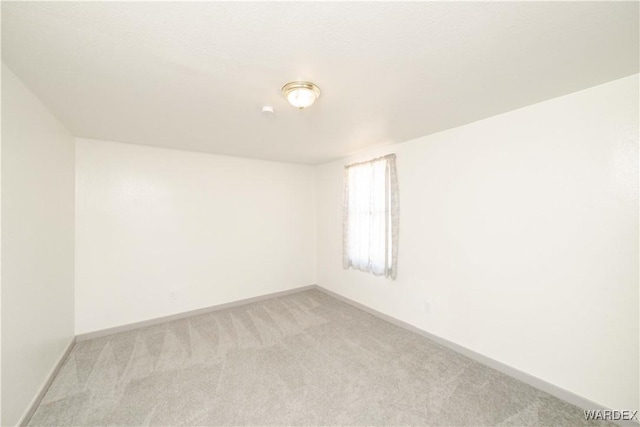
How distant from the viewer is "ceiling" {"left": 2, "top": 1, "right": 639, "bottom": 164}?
112 centimetres

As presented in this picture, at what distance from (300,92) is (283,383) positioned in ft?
7.85

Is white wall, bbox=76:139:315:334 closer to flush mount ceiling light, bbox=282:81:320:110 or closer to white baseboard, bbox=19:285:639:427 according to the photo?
white baseboard, bbox=19:285:639:427

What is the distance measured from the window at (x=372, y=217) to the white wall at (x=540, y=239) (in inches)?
10.7

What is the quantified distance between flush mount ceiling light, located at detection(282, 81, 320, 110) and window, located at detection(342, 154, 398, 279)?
1844 mm

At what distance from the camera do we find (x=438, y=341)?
279cm

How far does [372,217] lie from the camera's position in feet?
11.9

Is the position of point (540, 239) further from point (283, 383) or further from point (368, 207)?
point (283, 383)

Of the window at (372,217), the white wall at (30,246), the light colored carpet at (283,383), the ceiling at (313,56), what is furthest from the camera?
the window at (372,217)

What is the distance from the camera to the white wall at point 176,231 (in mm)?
3021

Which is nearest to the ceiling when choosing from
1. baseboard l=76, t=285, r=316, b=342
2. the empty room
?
the empty room

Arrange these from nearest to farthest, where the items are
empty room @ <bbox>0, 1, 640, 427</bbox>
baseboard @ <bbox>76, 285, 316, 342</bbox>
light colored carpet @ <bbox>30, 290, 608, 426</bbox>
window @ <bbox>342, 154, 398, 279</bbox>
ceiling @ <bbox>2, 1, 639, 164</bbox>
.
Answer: ceiling @ <bbox>2, 1, 639, 164</bbox> → empty room @ <bbox>0, 1, 640, 427</bbox> → light colored carpet @ <bbox>30, 290, 608, 426</bbox> → baseboard @ <bbox>76, 285, 316, 342</bbox> → window @ <bbox>342, 154, 398, 279</bbox>

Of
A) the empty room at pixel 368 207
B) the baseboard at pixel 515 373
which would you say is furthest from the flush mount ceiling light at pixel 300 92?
the baseboard at pixel 515 373

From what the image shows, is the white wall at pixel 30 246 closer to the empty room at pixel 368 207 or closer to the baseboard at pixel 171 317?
the empty room at pixel 368 207

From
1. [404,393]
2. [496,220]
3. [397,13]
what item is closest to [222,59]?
[397,13]
